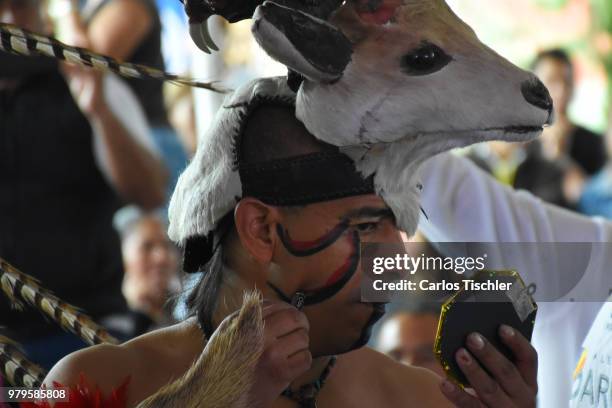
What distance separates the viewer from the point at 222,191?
5.25 feet

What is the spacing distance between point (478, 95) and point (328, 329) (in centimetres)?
39

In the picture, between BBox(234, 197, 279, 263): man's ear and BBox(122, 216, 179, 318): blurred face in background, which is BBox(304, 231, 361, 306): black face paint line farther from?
BBox(122, 216, 179, 318): blurred face in background

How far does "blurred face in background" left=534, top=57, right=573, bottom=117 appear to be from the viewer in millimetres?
4566

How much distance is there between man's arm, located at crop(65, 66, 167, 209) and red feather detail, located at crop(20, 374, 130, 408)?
1434mm

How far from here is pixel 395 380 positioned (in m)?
1.83

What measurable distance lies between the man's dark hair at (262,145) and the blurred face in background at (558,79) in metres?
3.13

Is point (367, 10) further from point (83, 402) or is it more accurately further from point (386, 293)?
point (83, 402)

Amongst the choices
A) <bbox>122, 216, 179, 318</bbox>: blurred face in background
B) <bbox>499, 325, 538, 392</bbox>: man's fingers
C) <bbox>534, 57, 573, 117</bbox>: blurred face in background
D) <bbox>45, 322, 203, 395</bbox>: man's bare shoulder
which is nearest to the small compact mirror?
<bbox>499, 325, 538, 392</bbox>: man's fingers

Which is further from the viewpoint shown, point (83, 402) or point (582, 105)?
point (582, 105)

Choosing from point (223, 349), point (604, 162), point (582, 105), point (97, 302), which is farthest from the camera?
point (582, 105)

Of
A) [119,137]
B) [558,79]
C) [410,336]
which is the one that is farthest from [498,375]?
[558,79]

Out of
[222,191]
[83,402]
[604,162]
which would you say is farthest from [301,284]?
[604,162]

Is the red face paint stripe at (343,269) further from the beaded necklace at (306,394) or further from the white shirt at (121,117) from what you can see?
the white shirt at (121,117)

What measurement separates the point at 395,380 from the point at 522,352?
0.39 metres
